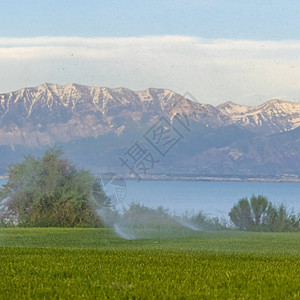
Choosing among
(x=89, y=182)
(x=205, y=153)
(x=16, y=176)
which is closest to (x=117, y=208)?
(x=89, y=182)

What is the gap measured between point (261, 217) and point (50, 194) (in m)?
9.87

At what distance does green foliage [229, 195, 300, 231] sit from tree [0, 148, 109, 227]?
6.56 m

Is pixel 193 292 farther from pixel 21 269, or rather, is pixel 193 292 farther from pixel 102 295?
pixel 21 269

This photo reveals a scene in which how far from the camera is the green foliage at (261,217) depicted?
3133 cm

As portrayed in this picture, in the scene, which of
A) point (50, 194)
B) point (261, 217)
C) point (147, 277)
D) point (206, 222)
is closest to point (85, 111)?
point (50, 194)

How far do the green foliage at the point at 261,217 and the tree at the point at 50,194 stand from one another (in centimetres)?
656

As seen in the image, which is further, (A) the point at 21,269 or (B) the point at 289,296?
(A) the point at 21,269

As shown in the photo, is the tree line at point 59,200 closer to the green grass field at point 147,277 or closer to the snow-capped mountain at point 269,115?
the green grass field at point 147,277

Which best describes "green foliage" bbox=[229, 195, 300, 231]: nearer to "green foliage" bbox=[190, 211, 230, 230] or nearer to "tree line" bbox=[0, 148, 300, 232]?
"tree line" bbox=[0, 148, 300, 232]

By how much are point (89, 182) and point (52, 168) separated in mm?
1760

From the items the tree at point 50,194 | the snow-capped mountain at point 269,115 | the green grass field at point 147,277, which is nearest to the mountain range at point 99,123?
the tree at point 50,194

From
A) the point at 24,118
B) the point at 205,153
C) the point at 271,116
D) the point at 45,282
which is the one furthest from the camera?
the point at 271,116

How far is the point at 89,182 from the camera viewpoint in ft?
99.5

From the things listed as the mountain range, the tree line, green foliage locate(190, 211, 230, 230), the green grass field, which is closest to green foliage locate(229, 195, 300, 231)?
the tree line
